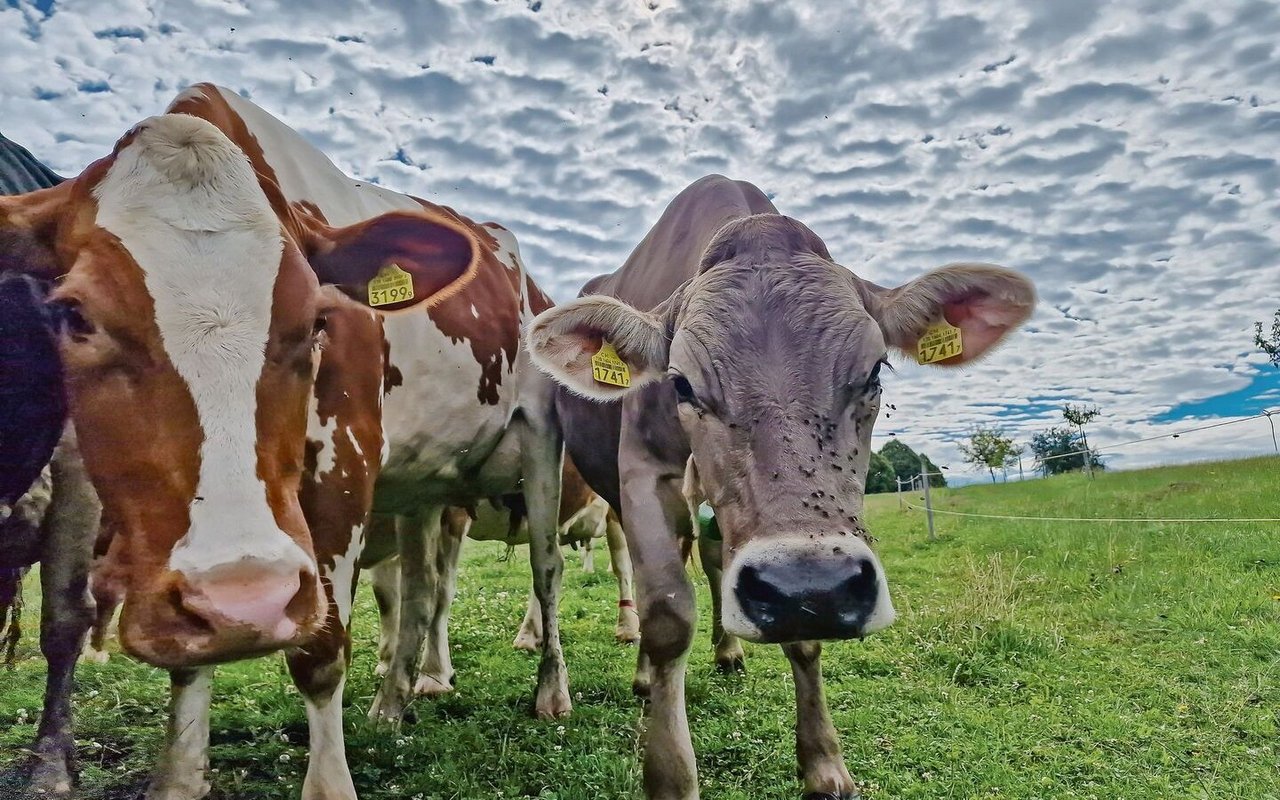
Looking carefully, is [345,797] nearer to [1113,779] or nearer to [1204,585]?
[1113,779]

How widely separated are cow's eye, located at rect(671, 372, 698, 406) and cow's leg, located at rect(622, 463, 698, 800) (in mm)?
508

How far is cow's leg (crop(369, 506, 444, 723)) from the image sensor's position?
451 centimetres

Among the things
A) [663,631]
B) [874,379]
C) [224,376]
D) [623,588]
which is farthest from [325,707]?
[623,588]

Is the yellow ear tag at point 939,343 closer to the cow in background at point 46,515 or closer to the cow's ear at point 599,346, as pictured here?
the cow's ear at point 599,346

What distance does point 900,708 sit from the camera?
4.63m

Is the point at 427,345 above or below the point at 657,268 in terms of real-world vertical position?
below

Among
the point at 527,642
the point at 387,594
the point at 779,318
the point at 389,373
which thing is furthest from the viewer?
the point at 527,642

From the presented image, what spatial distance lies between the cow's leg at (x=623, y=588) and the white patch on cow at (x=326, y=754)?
130 inches

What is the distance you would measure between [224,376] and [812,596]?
1.74 m

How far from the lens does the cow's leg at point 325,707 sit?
2965mm

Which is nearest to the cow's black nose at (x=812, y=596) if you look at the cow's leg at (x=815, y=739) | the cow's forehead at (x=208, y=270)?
the cow's leg at (x=815, y=739)

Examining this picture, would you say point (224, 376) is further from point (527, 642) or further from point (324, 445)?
point (527, 642)

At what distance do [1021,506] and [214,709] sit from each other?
49.0ft

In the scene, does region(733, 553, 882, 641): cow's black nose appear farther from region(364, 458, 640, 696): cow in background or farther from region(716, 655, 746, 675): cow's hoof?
region(716, 655, 746, 675): cow's hoof
